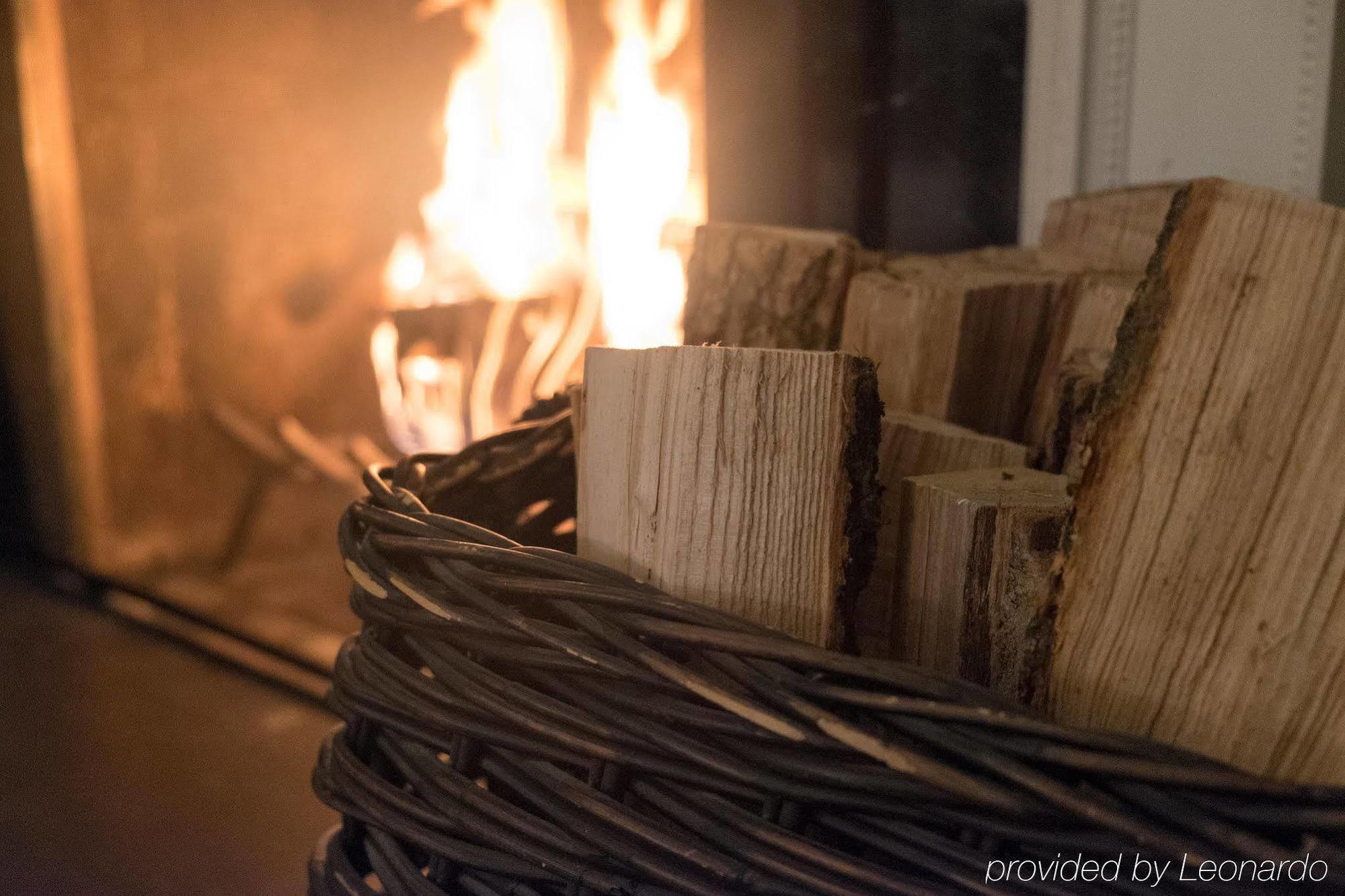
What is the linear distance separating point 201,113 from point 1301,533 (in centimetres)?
148

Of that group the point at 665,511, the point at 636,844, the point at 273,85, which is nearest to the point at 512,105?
the point at 273,85

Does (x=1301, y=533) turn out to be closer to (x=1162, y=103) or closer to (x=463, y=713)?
(x=463, y=713)

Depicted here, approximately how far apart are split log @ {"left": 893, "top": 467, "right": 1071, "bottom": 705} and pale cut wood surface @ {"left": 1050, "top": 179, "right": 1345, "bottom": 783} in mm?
39

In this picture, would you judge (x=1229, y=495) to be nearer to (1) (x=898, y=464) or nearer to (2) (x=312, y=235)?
(1) (x=898, y=464)

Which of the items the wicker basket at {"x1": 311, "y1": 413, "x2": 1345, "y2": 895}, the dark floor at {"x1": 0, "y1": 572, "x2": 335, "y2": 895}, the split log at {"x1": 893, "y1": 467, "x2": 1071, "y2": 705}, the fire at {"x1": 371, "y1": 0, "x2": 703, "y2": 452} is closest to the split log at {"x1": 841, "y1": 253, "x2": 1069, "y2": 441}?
the split log at {"x1": 893, "y1": 467, "x2": 1071, "y2": 705}

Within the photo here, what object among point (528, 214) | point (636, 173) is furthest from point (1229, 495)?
point (528, 214)

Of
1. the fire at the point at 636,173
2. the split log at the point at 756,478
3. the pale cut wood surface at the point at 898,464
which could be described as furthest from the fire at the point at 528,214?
the split log at the point at 756,478

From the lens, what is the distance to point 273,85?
5.08 ft

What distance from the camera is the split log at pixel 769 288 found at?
73cm

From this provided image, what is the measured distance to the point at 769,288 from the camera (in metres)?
0.73

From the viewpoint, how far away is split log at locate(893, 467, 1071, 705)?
493 millimetres

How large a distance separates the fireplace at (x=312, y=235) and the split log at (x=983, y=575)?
69 cm

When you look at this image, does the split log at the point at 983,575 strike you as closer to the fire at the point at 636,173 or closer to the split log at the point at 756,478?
the split log at the point at 756,478

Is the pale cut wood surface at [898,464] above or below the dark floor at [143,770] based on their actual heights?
above
